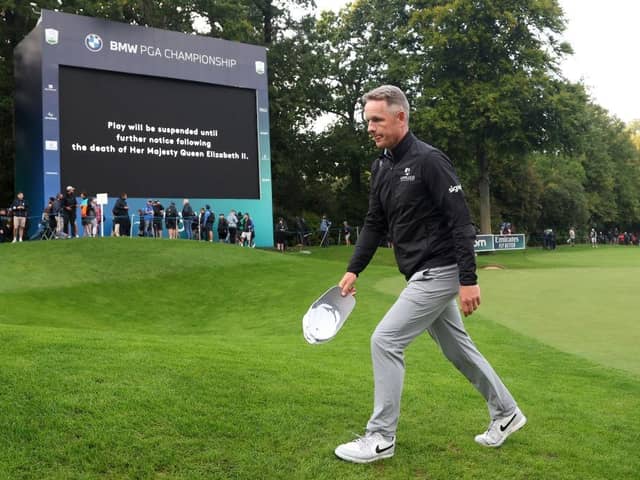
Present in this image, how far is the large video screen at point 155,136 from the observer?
2378 centimetres

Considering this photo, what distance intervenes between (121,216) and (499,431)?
20.7 m

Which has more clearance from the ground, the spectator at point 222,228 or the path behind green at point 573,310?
the spectator at point 222,228

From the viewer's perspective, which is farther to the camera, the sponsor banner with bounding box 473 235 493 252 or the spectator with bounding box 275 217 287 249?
the spectator with bounding box 275 217 287 249

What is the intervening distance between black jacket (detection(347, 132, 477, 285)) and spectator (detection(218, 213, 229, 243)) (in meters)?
22.8

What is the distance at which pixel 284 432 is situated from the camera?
421 cm

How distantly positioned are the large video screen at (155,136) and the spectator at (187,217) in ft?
2.59

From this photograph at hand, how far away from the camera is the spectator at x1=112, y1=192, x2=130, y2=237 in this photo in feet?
74.9

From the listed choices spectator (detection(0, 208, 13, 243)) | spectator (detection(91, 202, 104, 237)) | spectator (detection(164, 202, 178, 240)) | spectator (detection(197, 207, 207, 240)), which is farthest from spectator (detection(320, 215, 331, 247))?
spectator (detection(0, 208, 13, 243))

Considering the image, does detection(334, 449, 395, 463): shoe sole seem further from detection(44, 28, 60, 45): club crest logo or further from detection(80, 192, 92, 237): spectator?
detection(44, 28, 60, 45): club crest logo

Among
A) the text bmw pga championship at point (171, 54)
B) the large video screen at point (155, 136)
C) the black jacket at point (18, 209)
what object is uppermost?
the text bmw pga championship at point (171, 54)

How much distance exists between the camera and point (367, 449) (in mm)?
3848

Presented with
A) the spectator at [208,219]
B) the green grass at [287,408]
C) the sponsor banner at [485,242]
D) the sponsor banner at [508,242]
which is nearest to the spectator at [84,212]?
the spectator at [208,219]

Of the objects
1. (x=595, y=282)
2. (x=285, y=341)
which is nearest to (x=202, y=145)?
(x=595, y=282)

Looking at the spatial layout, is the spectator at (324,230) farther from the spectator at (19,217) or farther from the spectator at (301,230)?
the spectator at (19,217)
